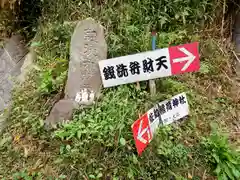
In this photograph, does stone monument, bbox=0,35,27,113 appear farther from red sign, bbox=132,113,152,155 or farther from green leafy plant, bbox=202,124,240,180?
green leafy plant, bbox=202,124,240,180

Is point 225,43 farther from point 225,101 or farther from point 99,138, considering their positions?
point 99,138

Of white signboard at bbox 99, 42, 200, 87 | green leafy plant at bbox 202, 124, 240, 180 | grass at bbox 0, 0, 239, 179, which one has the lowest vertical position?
green leafy plant at bbox 202, 124, 240, 180

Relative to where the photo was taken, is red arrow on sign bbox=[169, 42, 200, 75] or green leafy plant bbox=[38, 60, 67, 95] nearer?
red arrow on sign bbox=[169, 42, 200, 75]

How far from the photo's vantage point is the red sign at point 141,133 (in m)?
2.70

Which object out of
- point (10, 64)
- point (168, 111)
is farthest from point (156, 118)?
point (10, 64)

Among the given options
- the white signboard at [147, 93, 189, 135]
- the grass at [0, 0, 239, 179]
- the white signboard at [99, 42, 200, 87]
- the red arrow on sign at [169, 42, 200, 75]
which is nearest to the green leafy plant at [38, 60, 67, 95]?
the grass at [0, 0, 239, 179]

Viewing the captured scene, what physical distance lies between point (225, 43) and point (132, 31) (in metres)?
1.59

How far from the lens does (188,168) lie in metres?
3.18

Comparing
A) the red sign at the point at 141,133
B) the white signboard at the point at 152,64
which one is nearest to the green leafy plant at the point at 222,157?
the red sign at the point at 141,133

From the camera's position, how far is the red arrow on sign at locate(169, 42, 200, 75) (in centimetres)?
287

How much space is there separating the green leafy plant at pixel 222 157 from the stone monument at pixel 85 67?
52.1 inches

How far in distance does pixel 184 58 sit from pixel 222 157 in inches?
45.2

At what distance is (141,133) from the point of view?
2764 mm

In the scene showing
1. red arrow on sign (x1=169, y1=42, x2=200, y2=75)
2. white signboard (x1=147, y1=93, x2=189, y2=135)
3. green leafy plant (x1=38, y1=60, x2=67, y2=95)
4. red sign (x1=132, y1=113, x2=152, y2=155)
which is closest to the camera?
red sign (x1=132, y1=113, x2=152, y2=155)
